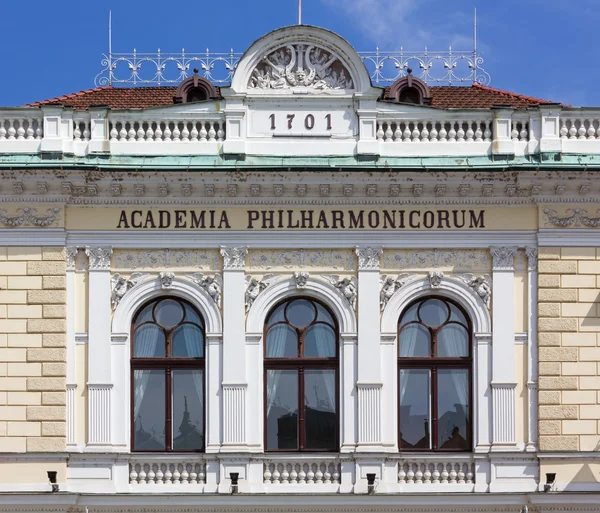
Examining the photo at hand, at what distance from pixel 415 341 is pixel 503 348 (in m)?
1.65

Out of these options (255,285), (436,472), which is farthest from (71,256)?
(436,472)

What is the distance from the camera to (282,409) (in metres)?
27.4

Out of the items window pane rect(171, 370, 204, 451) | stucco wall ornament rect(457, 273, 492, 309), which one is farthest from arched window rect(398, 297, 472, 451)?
window pane rect(171, 370, 204, 451)

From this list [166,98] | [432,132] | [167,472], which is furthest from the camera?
[166,98]

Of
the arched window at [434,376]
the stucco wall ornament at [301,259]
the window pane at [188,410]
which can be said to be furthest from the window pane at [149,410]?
the arched window at [434,376]

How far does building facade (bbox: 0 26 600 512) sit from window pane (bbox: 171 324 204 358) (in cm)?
4

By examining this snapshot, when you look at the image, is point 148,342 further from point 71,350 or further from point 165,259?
point 165,259

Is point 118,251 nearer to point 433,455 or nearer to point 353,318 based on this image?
point 353,318

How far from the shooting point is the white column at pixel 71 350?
26938mm

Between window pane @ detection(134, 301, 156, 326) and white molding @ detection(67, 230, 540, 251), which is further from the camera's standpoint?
window pane @ detection(134, 301, 156, 326)

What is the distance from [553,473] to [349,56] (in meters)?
8.66

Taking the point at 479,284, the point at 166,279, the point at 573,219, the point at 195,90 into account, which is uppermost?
the point at 195,90

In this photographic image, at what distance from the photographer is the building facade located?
26875 mm

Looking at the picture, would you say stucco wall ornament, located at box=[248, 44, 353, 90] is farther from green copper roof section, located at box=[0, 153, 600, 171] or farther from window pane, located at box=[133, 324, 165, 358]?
window pane, located at box=[133, 324, 165, 358]
